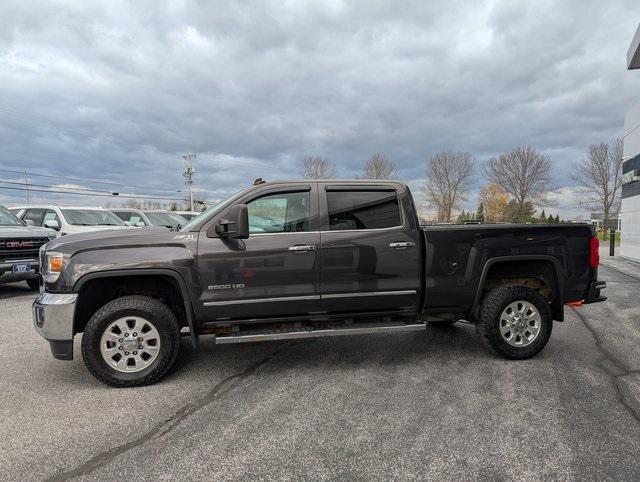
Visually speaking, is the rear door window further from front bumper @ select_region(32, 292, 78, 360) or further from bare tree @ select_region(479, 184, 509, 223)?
bare tree @ select_region(479, 184, 509, 223)

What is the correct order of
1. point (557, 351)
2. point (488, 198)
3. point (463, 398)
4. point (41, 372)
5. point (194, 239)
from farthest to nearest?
point (488, 198) < point (557, 351) < point (41, 372) < point (194, 239) < point (463, 398)

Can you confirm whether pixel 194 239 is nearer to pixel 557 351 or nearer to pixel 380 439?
pixel 380 439

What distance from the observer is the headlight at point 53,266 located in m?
3.92

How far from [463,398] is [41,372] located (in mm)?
4144

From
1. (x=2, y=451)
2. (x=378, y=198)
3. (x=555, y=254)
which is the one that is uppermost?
(x=378, y=198)

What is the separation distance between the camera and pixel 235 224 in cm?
393

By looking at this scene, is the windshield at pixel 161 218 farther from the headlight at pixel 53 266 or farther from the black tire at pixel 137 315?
the black tire at pixel 137 315

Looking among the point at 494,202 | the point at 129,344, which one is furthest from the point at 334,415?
the point at 494,202

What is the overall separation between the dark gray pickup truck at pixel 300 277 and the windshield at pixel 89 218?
832cm

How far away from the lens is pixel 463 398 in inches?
144

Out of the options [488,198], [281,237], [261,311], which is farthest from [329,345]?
[488,198]

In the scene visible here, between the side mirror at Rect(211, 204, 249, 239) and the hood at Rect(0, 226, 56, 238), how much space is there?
6371 mm

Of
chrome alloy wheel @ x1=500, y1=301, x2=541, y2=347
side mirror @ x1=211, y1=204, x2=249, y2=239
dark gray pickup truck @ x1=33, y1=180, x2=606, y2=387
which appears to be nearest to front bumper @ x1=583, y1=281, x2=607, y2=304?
dark gray pickup truck @ x1=33, y1=180, x2=606, y2=387

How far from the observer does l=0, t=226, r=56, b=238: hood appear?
8.12 m
